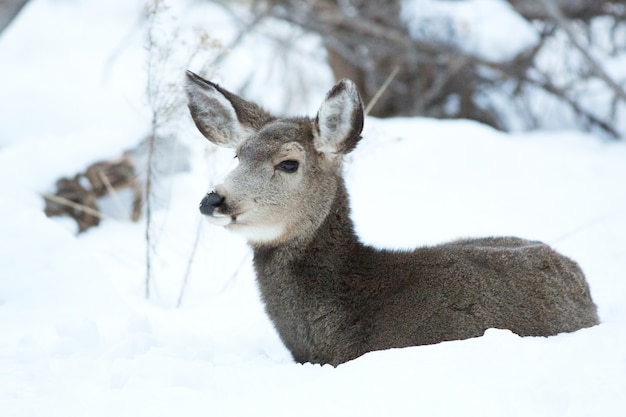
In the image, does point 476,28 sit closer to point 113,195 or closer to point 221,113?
point 113,195

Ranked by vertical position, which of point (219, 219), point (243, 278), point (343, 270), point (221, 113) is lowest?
point (243, 278)

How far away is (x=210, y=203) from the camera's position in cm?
452

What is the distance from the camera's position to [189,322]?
562 centimetres

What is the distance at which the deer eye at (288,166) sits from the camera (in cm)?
484

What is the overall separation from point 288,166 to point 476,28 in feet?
19.6

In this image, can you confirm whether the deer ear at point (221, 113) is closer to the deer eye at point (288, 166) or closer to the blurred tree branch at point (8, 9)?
the deer eye at point (288, 166)

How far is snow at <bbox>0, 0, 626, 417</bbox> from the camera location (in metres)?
3.59

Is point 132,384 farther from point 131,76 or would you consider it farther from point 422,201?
point 131,76

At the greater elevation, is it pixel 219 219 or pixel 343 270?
pixel 219 219

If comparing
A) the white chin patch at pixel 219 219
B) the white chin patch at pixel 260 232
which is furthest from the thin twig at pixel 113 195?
the white chin patch at pixel 219 219

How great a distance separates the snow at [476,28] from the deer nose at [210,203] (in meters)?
6.31

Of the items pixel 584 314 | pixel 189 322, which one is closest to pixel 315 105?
pixel 189 322

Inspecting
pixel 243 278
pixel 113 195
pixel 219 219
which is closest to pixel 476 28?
pixel 113 195

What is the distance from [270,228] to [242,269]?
227 centimetres
